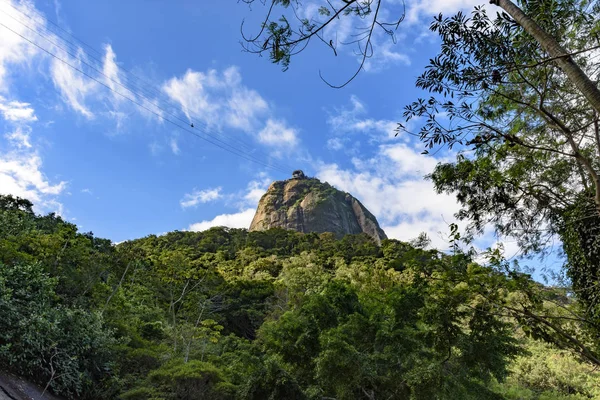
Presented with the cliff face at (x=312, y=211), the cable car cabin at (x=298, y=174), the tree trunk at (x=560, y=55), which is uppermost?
the cable car cabin at (x=298, y=174)

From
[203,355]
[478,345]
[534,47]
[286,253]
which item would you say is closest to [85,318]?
[203,355]

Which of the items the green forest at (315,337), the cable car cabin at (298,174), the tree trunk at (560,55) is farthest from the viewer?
the cable car cabin at (298,174)

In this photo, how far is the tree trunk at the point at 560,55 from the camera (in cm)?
223

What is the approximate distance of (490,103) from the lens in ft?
13.3

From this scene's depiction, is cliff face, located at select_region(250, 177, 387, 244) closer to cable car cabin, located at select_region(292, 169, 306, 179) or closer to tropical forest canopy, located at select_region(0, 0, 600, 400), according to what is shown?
cable car cabin, located at select_region(292, 169, 306, 179)

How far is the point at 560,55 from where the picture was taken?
85.7 inches

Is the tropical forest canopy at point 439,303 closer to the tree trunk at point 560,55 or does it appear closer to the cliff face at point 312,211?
the tree trunk at point 560,55

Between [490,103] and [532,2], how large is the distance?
116 cm

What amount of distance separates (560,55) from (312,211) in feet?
171

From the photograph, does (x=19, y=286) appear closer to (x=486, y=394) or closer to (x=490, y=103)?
(x=490, y=103)

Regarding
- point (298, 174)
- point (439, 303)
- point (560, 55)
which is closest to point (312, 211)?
point (298, 174)

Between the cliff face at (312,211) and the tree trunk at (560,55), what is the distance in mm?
48049

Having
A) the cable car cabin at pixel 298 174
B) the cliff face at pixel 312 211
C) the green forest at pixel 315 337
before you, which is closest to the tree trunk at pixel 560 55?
the green forest at pixel 315 337

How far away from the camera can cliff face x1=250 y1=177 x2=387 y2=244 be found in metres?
53.5
